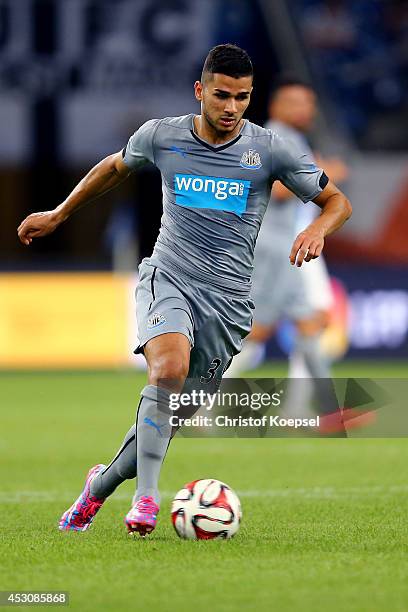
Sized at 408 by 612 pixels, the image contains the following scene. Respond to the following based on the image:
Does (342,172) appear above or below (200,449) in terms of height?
above

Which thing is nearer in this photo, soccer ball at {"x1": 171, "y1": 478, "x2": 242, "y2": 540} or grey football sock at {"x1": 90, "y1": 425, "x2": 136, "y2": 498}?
soccer ball at {"x1": 171, "y1": 478, "x2": 242, "y2": 540}

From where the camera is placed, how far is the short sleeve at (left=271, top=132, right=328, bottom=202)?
5902mm

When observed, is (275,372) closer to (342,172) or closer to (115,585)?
(342,172)

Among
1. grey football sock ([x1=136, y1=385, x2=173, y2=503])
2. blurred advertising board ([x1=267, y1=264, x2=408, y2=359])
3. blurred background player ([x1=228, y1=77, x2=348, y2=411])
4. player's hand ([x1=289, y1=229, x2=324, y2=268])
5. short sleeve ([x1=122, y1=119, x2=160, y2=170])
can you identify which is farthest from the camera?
blurred advertising board ([x1=267, y1=264, x2=408, y2=359])

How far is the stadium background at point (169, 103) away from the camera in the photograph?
62.8 ft

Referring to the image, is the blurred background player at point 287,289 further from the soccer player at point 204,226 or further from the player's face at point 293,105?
the soccer player at point 204,226

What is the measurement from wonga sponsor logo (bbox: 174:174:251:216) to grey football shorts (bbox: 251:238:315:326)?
14.8 feet

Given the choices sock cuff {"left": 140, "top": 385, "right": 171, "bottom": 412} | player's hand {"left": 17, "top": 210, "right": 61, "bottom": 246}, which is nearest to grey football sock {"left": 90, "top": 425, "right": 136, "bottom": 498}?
sock cuff {"left": 140, "top": 385, "right": 171, "bottom": 412}

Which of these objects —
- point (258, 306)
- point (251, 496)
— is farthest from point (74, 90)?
point (251, 496)

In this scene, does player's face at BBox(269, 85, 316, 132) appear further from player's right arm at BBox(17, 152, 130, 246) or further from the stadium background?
the stadium background

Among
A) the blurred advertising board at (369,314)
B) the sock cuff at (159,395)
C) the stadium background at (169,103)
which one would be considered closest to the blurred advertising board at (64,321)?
the stadium background at (169,103)

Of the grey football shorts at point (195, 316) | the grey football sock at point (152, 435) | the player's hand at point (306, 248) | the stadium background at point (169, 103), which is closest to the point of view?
the player's hand at point (306, 248)

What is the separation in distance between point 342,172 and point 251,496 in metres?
3.73

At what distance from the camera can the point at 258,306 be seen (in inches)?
418
